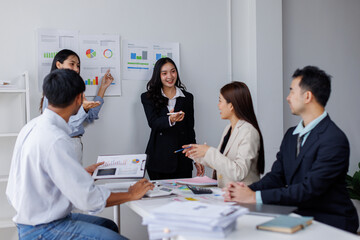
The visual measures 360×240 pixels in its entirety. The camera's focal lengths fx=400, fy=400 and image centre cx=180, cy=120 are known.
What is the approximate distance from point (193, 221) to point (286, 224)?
36 centimetres

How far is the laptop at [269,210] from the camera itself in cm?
168

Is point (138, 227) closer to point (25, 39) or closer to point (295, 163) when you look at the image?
point (25, 39)

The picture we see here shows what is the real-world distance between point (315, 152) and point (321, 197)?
22cm

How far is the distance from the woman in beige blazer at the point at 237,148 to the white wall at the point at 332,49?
7.02 feet

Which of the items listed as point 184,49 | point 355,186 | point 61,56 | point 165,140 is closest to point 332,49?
point 355,186

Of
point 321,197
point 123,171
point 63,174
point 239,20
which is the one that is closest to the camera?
point 63,174

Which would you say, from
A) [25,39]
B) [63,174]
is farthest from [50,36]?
[63,174]

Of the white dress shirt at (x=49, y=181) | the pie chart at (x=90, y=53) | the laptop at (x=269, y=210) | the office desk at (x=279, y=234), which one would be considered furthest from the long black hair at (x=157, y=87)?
the office desk at (x=279, y=234)

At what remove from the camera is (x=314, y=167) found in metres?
1.88

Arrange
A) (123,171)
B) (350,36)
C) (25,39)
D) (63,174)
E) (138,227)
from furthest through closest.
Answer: (350,36), (138,227), (25,39), (123,171), (63,174)

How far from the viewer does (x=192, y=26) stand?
415cm

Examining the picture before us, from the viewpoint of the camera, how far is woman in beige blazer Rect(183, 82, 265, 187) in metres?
2.32

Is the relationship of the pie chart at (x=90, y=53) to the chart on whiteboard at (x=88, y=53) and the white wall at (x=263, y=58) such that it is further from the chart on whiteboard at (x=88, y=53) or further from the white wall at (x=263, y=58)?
the white wall at (x=263, y=58)

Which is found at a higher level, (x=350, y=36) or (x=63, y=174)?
(x=350, y=36)
